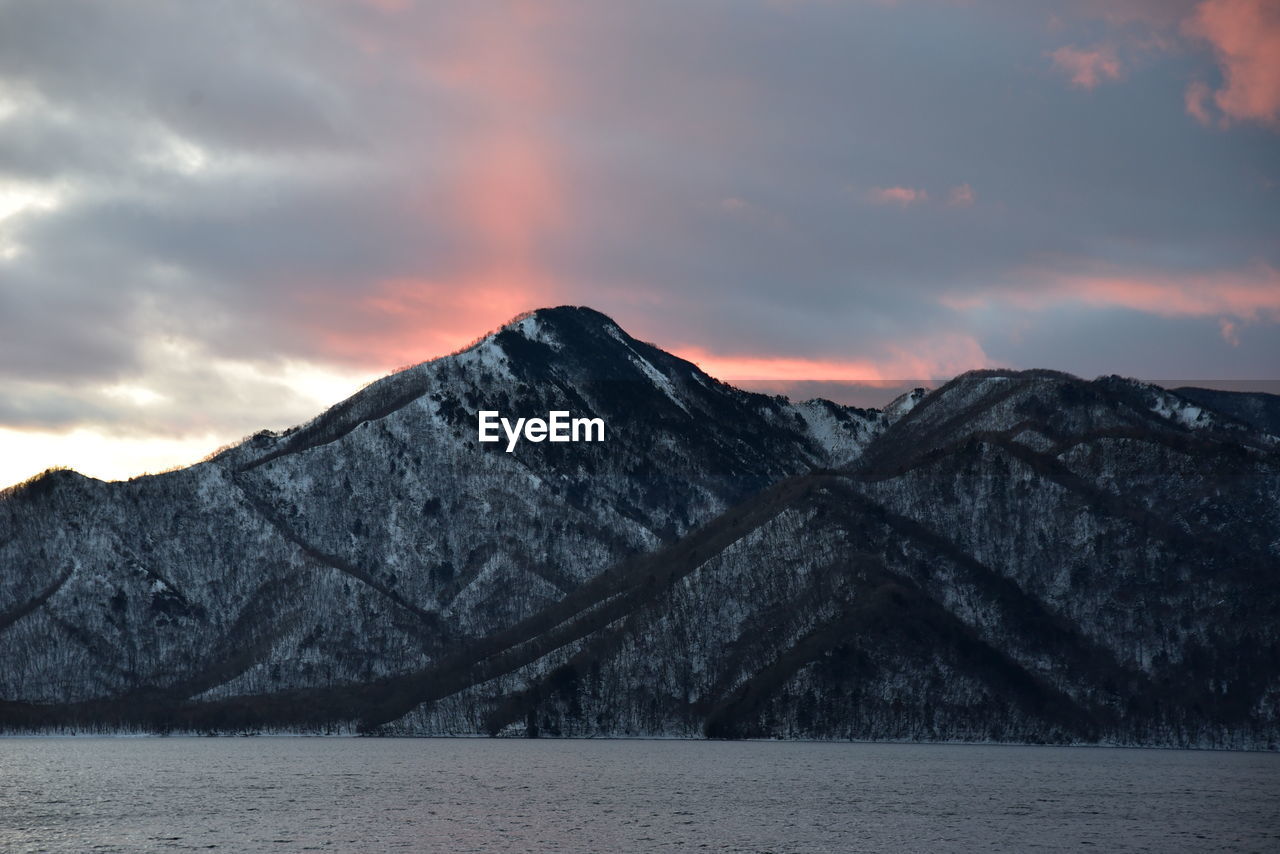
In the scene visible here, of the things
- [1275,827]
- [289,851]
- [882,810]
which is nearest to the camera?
[289,851]

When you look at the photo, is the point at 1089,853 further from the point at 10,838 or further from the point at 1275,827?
the point at 10,838

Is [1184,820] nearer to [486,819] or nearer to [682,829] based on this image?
[682,829]

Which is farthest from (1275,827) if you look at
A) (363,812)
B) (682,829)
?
(363,812)

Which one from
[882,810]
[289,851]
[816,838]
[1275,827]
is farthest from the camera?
[882,810]

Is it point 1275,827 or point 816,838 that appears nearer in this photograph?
point 816,838

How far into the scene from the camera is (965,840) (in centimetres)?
16062

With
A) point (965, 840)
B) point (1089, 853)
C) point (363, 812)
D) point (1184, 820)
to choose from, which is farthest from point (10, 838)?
point (1184, 820)

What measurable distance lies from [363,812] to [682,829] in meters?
40.8

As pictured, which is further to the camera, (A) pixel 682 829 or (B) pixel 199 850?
(A) pixel 682 829

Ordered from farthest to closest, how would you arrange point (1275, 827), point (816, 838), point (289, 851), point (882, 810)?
1. point (882, 810)
2. point (1275, 827)
3. point (816, 838)
4. point (289, 851)

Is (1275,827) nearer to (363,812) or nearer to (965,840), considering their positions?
(965,840)

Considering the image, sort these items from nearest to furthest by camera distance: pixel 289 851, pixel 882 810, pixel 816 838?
pixel 289 851, pixel 816 838, pixel 882 810

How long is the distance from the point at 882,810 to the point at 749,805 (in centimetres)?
1631

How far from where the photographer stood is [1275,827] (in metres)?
173
